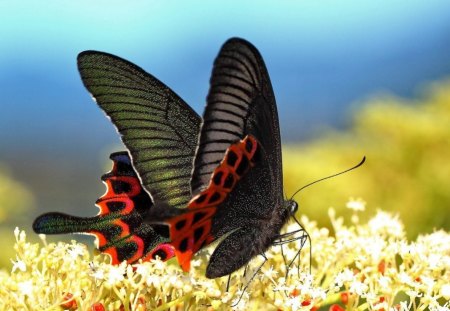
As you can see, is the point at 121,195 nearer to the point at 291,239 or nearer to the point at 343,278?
the point at 291,239

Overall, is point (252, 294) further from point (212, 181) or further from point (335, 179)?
point (335, 179)

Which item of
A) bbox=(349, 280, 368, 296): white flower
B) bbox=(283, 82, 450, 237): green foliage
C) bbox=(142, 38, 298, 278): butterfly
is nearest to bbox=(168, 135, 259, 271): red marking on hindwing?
bbox=(142, 38, 298, 278): butterfly

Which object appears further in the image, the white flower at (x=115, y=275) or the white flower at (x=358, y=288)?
the white flower at (x=358, y=288)

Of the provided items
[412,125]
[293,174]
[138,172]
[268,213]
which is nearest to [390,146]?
[412,125]

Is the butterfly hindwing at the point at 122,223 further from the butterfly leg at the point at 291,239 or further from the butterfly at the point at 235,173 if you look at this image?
the butterfly leg at the point at 291,239

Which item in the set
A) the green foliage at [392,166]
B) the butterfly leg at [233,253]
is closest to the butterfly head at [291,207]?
the butterfly leg at [233,253]

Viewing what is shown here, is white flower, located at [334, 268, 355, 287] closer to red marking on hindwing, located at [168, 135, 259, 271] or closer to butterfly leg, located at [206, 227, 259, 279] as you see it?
butterfly leg, located at [206, 227, 259, 279]

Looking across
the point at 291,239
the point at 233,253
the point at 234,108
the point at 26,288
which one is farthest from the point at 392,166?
the point at 26,288

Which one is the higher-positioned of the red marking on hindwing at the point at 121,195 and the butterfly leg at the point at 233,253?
the red marking on hindwing at the point at 121,195
